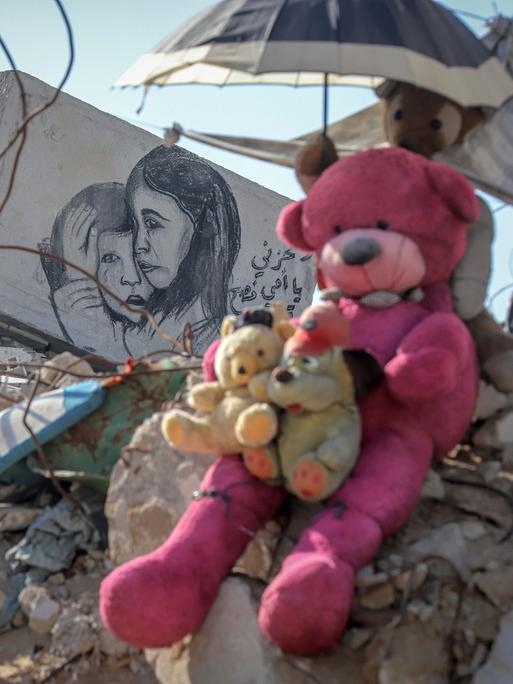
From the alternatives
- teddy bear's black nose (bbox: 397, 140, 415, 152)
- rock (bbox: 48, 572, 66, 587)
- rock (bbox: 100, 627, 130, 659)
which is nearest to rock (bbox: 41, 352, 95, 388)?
rock (bbox: 48, 572, 66, 587)

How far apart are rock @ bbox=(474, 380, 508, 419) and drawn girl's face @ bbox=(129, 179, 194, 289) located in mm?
6370

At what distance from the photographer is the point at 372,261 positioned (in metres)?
2.38

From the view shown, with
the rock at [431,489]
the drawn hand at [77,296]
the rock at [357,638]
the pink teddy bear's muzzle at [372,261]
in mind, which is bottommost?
the drawn hand at [77,296]

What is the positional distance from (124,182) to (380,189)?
21.7 ft

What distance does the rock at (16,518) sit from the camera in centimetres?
329

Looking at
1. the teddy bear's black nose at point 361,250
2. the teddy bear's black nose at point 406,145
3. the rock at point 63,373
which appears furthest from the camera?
the rock at point 63,373

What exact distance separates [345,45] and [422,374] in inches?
34.8

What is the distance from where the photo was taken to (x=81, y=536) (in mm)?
3098

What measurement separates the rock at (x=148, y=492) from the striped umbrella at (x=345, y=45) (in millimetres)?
1143

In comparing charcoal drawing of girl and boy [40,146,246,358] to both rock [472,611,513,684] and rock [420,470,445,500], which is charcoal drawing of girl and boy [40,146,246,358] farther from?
rock [472,611,513,684]

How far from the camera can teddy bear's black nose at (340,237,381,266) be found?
2338mm

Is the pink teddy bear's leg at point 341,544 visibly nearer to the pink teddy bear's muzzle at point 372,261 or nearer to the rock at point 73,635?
the pink teddy bear's muzzle at point 372,261

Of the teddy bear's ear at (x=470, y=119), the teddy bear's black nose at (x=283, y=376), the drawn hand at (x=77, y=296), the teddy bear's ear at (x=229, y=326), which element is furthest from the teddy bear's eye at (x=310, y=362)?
the drawn hand at (x=77, y=296)

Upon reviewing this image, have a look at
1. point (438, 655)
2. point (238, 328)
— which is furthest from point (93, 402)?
point (438, 655)
